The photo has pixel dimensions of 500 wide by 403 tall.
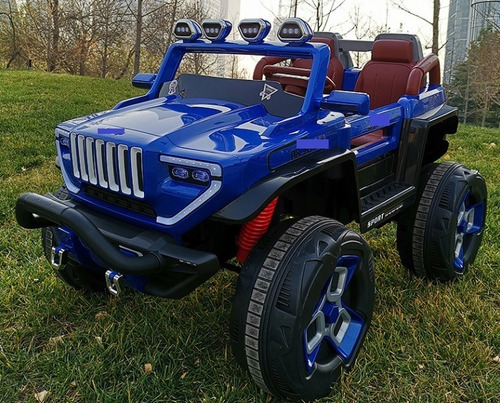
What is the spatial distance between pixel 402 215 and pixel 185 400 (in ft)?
6.62

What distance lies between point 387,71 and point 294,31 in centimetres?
163

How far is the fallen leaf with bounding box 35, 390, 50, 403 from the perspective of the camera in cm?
259

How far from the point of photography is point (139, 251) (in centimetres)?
232

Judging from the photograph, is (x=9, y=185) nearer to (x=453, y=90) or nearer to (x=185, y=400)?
(x=185, y=400)

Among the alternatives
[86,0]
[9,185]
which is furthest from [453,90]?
[9,185]

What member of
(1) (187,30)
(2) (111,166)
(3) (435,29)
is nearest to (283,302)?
(2) (111,166)

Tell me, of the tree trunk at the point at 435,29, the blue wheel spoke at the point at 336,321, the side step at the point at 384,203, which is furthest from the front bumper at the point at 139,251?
the tree trunk at the point at 435,29

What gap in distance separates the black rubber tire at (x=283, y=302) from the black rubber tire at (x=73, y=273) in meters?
1.19

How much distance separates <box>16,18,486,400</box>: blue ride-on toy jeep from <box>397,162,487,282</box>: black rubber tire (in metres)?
0.01

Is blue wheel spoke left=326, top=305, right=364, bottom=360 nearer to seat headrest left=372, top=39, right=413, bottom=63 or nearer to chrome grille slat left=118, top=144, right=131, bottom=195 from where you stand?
chrome grille slat left=118, top=144, right=131, bottom=195

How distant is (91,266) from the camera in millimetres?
2871

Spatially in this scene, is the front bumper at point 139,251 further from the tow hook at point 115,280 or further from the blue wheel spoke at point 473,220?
the blue wheel spoke at point 473,220

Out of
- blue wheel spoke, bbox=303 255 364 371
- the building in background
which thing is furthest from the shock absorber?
the building in background

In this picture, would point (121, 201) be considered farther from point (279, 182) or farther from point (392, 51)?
point (392, 51)
